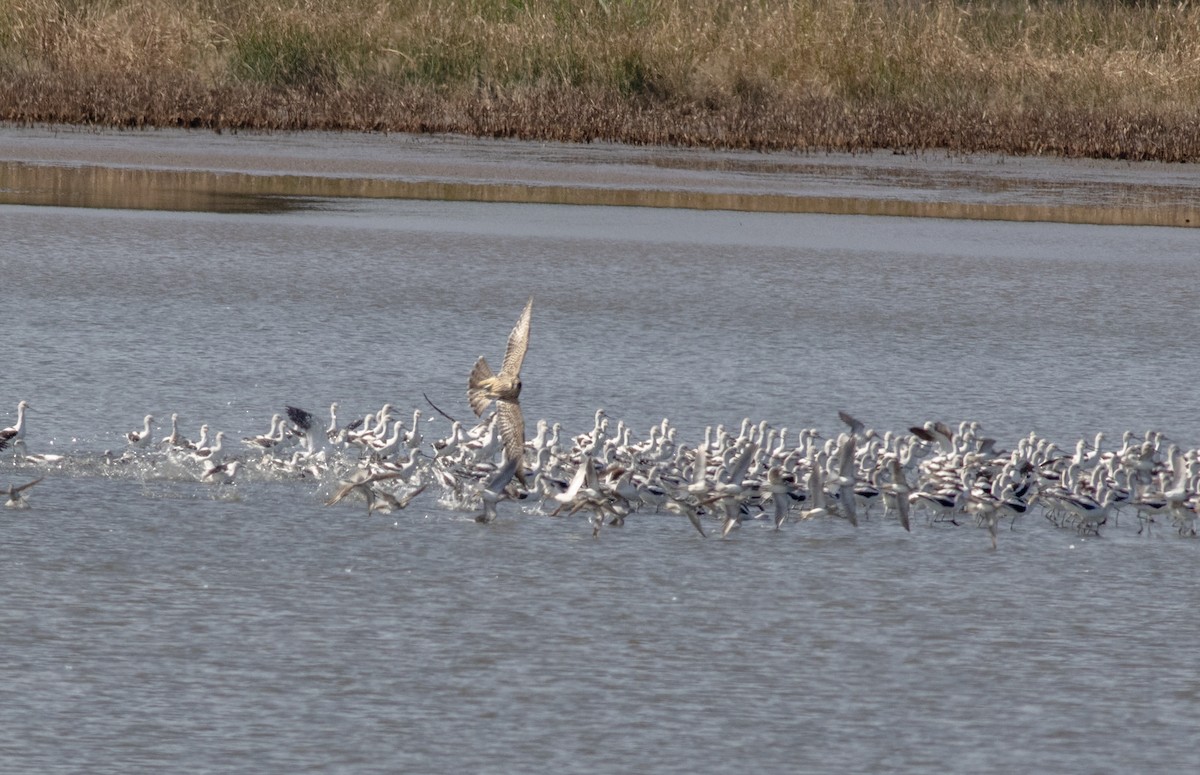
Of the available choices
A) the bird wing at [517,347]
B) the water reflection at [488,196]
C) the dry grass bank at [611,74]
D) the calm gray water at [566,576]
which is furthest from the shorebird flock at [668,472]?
the dry grass bank at [611,74]

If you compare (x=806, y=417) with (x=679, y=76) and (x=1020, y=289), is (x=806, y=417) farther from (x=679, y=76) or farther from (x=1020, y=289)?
(x=679, y=76)

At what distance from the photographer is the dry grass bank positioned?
27.3 metres

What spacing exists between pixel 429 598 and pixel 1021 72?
77.8 feet

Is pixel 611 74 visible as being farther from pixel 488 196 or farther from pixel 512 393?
pixel 512 393

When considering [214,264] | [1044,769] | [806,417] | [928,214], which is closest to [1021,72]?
[928,214]

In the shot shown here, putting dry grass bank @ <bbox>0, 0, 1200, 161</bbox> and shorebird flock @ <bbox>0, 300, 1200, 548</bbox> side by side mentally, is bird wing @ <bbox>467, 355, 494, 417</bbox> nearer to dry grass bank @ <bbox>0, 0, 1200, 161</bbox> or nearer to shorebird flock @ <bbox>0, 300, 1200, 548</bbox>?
shorebird flock @ <bbox>0, 300, 1200, 548</bbox>

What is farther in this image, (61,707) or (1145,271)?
(1145,271)

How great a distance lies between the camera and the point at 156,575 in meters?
7.24

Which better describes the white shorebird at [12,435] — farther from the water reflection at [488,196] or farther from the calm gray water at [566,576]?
the water reflection at [488,196]

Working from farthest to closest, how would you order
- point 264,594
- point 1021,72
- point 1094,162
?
point 1021,72 → point 1094,162 → point 264,594

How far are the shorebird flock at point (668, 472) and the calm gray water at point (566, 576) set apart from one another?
0.12 m

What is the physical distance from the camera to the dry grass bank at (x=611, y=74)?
27.3 metres

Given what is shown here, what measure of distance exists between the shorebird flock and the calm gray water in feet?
0.40

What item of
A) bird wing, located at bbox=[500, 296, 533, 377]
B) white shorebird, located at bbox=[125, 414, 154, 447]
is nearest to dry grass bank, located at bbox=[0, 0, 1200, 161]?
white shorebird, located at bbox=[125, 414, 154, 447]
